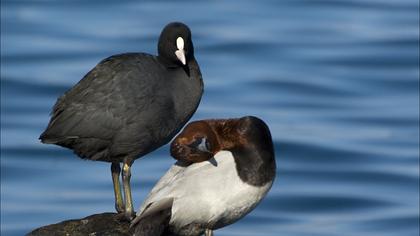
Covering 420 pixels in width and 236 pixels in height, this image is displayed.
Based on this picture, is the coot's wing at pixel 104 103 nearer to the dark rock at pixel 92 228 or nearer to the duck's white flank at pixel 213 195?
the dark rock at pixel 92 228

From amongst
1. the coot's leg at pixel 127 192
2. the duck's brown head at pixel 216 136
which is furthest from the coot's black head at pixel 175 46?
the duck's brown head at pixel 216 136

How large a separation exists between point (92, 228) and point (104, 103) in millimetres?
1093

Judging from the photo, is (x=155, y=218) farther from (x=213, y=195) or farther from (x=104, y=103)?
(x=104, y=103)

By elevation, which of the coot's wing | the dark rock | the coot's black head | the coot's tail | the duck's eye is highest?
the coot's black head

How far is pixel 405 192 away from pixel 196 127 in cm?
1687

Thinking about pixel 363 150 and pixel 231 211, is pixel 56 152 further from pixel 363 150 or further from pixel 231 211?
pixel 231 211

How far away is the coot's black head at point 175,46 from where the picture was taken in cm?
1368

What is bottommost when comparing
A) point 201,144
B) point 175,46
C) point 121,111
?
point 201,144

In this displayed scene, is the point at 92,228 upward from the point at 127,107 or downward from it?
downward

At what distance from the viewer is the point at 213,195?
12.6 metres

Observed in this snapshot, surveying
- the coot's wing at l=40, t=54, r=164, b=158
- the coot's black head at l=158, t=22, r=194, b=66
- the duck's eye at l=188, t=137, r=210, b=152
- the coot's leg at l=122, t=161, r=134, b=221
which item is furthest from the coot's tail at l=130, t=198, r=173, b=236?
the coot's black head at l=158, t=22, r=194, b=66

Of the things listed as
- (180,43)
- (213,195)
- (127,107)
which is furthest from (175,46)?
(213,195)

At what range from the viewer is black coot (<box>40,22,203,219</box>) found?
13.5 meters

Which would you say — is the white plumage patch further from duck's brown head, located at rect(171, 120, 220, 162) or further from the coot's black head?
duck's brown head, located at rect(171, 120, 220, 162)
